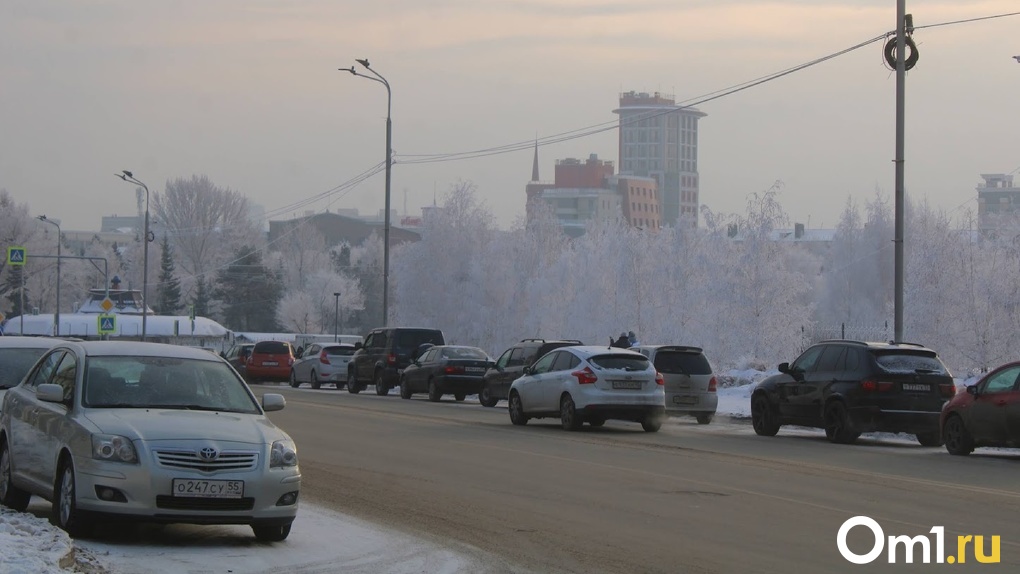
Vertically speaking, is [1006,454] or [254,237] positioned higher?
[254,237]

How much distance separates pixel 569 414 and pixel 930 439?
6372mm

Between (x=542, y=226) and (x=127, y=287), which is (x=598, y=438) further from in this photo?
(x=127, y=287)

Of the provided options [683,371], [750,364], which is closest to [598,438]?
[683,371]

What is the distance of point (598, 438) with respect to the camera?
2328cm

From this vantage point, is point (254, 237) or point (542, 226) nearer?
point (542, 226)

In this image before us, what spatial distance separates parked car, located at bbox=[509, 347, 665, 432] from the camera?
80.5ft

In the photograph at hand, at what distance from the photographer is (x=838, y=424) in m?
23.2

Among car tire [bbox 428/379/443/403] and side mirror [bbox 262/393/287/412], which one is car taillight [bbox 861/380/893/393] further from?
car tire [bbox 428/379/443/403]

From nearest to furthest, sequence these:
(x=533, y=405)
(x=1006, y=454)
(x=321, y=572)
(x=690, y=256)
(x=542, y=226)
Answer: (x=321, y=572)
(x=1006, y=454)
(x=533, y=405)
(x=690, y=256)
(x=542, y=226)

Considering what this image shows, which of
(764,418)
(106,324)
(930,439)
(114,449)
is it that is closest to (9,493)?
(114,449)

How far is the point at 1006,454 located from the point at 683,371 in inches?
329

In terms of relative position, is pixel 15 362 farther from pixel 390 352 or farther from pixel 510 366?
pixel 390 352

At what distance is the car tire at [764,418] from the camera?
82.5ft

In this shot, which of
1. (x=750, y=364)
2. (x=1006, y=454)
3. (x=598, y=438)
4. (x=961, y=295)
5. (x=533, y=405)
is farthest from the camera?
(x=961, y=295)
